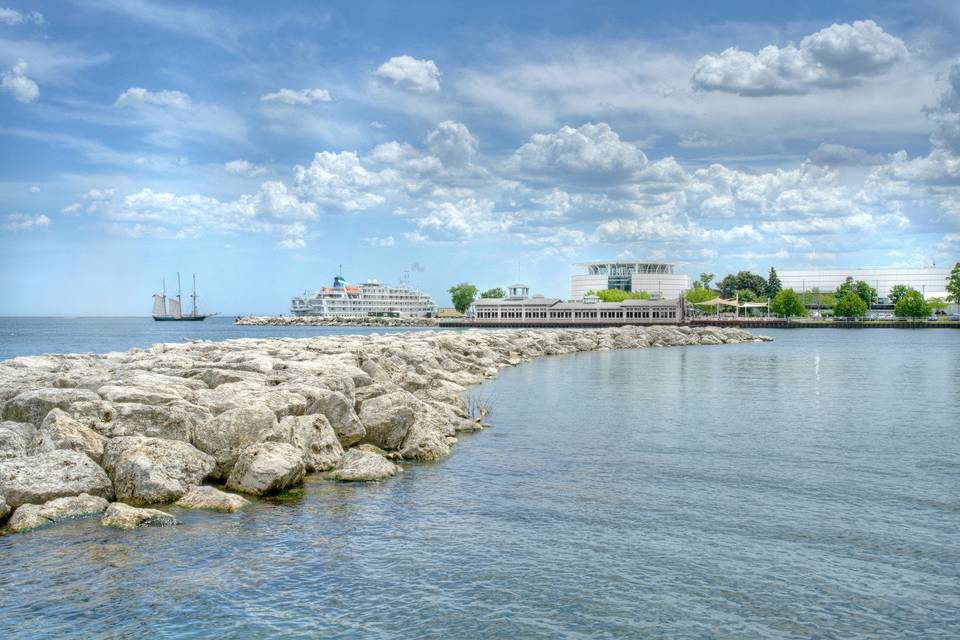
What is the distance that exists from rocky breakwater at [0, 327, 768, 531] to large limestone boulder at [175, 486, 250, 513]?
2 cm

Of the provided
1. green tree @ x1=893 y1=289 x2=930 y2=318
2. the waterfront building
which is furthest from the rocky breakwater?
green tree @ x1=893 y1=289 x2=930 y2=318

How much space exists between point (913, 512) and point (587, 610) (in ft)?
27.8

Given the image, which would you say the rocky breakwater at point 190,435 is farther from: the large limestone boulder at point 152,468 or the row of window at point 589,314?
the row of window at point 589,314

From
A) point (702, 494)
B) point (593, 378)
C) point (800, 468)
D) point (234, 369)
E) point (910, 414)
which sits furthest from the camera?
point (593, 378)

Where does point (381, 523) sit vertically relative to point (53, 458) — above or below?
below

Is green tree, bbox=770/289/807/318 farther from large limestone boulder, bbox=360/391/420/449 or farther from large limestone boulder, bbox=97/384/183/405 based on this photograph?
large limestone boulder, bbox=97/384/183/405

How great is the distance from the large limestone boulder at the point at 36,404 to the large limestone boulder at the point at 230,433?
2.94 meters

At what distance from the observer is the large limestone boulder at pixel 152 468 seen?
15.0 meters

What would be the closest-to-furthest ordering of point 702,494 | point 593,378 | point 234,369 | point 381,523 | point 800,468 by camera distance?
point 381,523 < point 702,494 < point 800,468 < point 234,369 < point 593,378

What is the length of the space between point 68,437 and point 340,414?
6488mm

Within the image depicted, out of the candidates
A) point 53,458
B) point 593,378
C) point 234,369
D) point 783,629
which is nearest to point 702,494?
point 783,629

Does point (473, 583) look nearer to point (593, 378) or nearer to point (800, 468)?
point (800, 468)

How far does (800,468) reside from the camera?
19375 millimetres

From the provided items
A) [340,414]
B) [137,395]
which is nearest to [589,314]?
[340,414]
